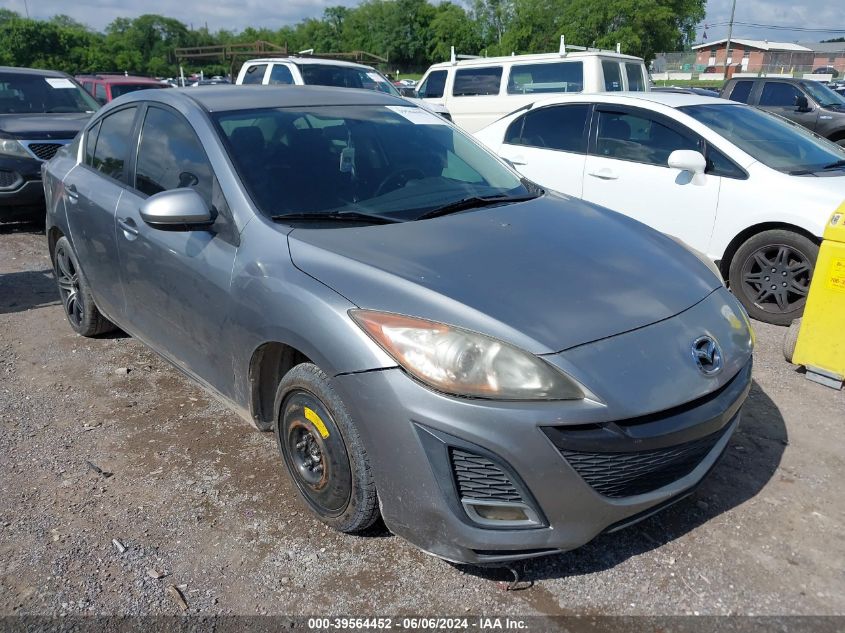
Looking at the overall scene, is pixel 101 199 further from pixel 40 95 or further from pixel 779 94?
pixel 779 94

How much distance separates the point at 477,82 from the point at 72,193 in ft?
31.1

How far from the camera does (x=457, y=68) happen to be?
12.8m

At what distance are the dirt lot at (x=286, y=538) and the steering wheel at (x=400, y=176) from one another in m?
1.39

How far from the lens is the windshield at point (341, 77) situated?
39.4ft

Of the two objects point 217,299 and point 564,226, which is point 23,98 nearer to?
point 217,299

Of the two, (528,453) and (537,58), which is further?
(537,58)

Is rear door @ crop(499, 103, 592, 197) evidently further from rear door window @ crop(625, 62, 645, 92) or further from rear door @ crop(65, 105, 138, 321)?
rear door window @ crop(625, 62, 645, 92)

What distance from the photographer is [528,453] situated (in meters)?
2.11

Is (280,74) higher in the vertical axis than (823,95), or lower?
higher

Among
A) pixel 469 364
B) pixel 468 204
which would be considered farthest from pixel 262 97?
pixel 469 364

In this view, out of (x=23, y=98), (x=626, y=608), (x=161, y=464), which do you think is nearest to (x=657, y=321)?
(x=626, y=608)

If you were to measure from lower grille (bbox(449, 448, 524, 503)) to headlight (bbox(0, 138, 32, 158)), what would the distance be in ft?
24.6

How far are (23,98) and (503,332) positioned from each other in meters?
8.99

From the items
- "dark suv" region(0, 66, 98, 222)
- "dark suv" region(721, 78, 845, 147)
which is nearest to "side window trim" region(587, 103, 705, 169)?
"dark suv" region(0, 66, 98, 222)
